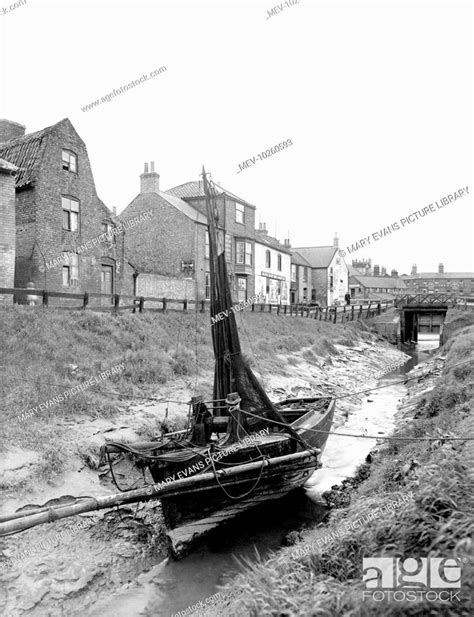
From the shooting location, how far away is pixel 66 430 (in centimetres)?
1160

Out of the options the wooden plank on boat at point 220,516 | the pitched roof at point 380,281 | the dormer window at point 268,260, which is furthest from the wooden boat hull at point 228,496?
the pitched roof at point 380,281

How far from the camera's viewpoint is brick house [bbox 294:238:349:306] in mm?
67125

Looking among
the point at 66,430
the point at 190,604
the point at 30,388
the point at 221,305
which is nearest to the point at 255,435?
the point at 221,305

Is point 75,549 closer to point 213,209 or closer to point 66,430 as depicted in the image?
point 66,430

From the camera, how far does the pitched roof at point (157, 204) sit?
129 feet

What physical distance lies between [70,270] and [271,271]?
94.1ft

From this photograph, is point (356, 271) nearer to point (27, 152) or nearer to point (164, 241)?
point (164, 241)

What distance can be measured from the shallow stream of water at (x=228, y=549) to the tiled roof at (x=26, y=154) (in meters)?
20.1

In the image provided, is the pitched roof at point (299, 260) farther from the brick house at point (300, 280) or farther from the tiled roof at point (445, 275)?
the tiled roof at point (445, 275)

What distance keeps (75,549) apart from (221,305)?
5.51 metres

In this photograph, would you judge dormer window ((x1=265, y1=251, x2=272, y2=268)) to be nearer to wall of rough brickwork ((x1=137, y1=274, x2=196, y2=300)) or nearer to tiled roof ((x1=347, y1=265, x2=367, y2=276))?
wall of rough brickwork ((x1=137, y1=274, x2=196, y2=300))

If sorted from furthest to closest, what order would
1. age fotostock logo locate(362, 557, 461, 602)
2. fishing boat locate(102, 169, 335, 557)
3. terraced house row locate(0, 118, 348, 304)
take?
terraced house row locate(0, 118, 348, 304), fishing boat locate(102, 169, 335, 557), age fotostock logo locate(362, 557, 461, 602)

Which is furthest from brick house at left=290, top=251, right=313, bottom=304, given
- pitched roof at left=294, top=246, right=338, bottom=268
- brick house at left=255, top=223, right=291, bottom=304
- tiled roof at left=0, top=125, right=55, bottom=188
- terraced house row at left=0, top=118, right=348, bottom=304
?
tiled roof at left=0, top=125, right=55, bottom=188

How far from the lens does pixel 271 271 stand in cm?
5134
